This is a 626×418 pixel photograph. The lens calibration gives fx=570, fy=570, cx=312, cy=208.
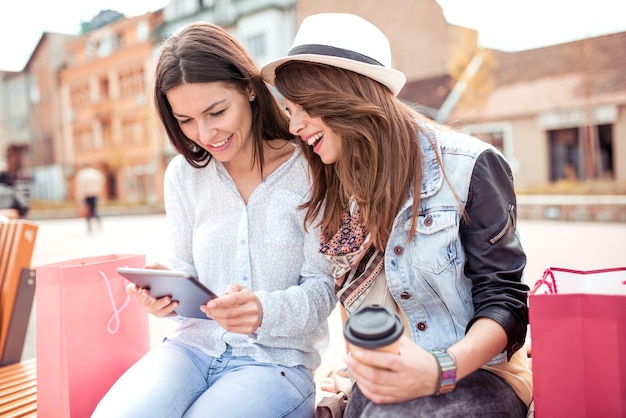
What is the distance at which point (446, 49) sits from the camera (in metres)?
25.4

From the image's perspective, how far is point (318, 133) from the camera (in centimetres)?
175

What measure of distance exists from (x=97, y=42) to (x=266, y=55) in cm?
1213

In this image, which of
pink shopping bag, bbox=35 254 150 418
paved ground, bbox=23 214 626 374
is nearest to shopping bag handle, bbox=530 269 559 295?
pink shopping bag, bbox=35 254 150 418

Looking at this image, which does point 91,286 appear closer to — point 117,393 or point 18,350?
point 117,393

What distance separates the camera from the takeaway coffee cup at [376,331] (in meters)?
1.21

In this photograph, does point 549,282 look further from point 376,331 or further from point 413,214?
point 376,331

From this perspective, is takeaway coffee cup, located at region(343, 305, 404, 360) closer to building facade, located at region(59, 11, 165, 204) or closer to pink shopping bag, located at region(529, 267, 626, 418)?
pink shopping bag, located at region(529, 267, 626, 418)

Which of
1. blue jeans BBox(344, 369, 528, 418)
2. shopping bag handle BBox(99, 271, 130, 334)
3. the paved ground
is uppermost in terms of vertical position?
shopping bag handle BBox(99, 271, 130, 334)

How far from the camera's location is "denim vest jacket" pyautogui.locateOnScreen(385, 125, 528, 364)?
153 centimetres

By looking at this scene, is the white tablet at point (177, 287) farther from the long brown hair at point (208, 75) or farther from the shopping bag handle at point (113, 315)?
the long brown hair at point (208, 75)

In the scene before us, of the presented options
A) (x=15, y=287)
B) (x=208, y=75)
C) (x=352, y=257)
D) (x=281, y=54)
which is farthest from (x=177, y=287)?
(x=281, y=54)

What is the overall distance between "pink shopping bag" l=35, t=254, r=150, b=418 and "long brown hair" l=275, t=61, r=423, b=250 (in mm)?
987

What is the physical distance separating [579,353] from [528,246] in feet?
24.5

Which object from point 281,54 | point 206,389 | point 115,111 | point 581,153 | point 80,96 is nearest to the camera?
point 206,389
